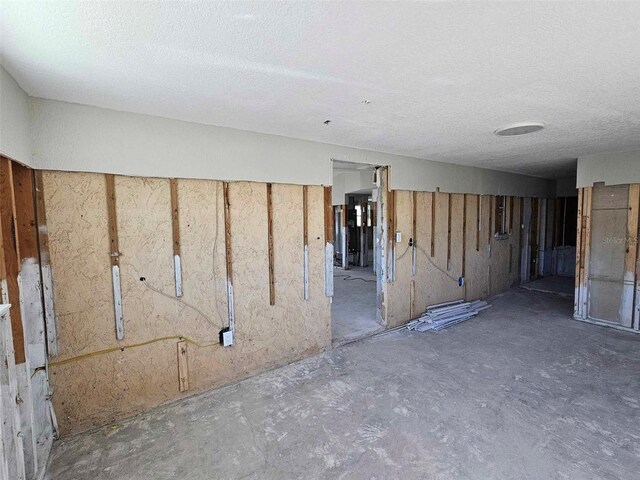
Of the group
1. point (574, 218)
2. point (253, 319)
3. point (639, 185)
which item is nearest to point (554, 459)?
point (253, 319)

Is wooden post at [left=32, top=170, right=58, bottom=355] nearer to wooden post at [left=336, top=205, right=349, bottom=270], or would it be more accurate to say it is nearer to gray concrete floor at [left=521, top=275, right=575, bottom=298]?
wooden post at [left=336, top=205, right=349, bottom=270]

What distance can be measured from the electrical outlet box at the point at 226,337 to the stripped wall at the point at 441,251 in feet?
7.55

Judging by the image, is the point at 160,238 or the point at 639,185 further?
the point at 639,185

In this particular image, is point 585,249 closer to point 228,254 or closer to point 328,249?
point 328,249

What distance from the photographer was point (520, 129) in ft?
10.1

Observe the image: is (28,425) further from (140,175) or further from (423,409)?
(423,409)

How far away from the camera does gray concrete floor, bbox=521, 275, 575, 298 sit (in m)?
6.30

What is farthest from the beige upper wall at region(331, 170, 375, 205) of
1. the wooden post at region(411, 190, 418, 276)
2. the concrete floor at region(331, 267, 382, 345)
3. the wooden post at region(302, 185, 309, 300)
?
the wooden post at region(302, 185, 309, 300)

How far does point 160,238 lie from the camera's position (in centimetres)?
268

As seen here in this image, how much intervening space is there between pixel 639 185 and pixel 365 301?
4.27 meters

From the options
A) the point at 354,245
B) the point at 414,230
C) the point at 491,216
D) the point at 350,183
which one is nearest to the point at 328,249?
the point at 414,230

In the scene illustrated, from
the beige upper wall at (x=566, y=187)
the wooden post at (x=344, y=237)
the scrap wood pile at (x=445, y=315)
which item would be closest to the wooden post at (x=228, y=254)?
the scrap wood pile at (x=445, y=315)

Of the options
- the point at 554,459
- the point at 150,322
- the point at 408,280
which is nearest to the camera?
the point at 554,459

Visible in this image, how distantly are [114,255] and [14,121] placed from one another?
106 centimetres
